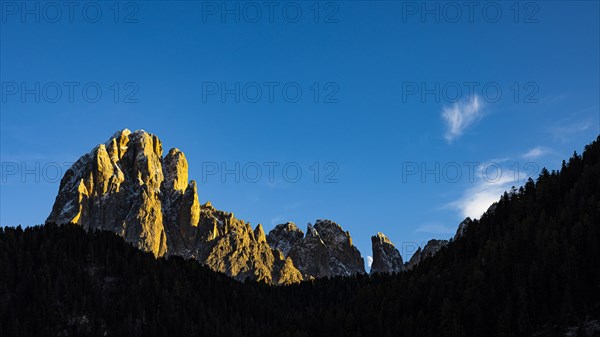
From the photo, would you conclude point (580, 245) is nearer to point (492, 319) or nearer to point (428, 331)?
point (492, 319)

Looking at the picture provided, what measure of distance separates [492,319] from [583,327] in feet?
124

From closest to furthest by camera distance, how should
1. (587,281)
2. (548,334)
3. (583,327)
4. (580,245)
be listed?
(583,327) < (548,334) < (587,281) < (580,245)

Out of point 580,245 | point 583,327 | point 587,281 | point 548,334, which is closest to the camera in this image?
point 583,327

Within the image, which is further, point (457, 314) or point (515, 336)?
point (457, 314)

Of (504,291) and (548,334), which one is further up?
(504,291)

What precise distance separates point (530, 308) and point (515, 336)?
1018 cm

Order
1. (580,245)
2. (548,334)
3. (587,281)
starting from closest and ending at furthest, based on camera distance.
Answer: (548,334) → (587,281) → (580,245)

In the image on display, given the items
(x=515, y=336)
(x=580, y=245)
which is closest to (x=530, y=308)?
(x=515, y=336)

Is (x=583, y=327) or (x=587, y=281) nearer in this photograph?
(x=583, y=327)

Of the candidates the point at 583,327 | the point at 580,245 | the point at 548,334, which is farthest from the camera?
the point at 580,245

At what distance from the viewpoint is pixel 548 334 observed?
169 meters

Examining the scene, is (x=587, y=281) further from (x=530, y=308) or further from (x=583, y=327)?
(x=583, y=327)

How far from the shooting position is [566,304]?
171 metres

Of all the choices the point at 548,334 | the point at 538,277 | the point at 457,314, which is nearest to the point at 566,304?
the point at 548,334
